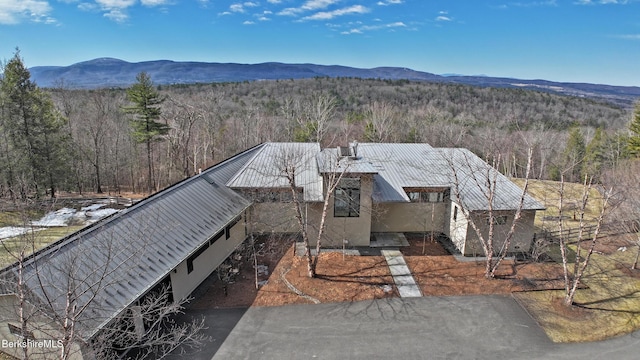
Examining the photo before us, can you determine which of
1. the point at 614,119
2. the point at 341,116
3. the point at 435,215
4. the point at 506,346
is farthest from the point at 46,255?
the point at 614,119

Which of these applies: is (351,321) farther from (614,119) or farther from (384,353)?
(614,119)

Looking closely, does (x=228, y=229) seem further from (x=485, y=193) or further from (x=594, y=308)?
(x=594, y=308)

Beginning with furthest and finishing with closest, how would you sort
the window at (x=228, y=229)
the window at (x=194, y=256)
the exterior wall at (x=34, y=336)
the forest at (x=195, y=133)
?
the forest at (x=195, y=133), the window at (x=228, y=229), the window at (x=194, y=256), the exterior wall at (x=34, y=336)

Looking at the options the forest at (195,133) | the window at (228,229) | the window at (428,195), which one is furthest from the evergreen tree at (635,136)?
the window at (228,229)

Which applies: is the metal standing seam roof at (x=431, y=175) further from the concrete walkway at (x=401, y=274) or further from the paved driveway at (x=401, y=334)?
the paved driveway at (x=401, y=334)

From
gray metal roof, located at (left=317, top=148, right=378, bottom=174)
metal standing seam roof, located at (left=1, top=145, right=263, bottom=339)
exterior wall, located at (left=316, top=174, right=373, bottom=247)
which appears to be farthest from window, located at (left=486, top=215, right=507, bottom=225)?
metal standing seam roof, located at (left=1, top=145, right=263, bottom=339)

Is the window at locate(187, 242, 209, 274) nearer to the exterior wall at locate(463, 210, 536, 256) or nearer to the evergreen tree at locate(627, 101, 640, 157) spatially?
the exterior wall at locate(463, 210, 536, 256)

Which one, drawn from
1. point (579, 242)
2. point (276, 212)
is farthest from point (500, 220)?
point (276, 212)
